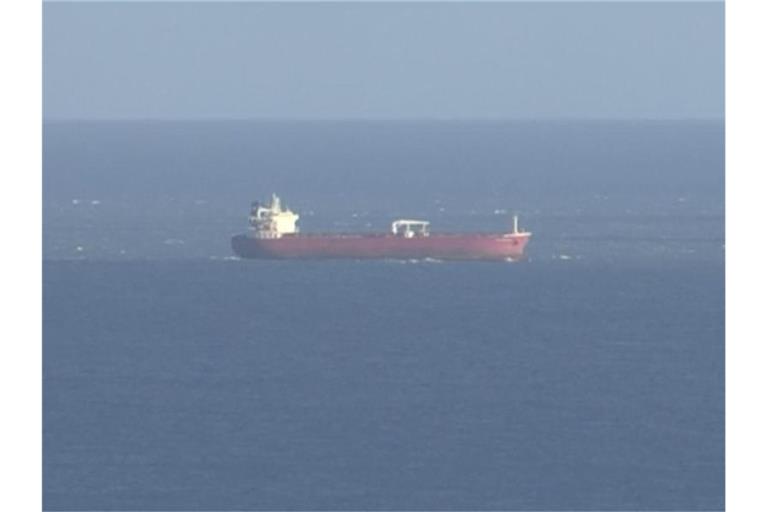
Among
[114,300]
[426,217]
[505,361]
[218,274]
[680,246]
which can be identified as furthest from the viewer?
[426,217]

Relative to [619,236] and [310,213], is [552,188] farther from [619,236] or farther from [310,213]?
[619,236]

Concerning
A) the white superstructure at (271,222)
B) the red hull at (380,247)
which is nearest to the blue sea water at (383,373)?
the red hull at (380,247)

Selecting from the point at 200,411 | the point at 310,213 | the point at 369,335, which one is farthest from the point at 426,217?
the point at 200,411

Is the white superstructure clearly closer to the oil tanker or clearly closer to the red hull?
the oil tanker

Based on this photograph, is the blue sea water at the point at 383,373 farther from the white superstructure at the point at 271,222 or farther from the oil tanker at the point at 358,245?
the white superstructure at the point at 271,222

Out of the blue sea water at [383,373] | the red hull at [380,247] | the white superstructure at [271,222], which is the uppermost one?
the white superstructure at [271,222]

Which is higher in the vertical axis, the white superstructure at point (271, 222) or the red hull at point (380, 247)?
the white superstructure at point (271, 222)
